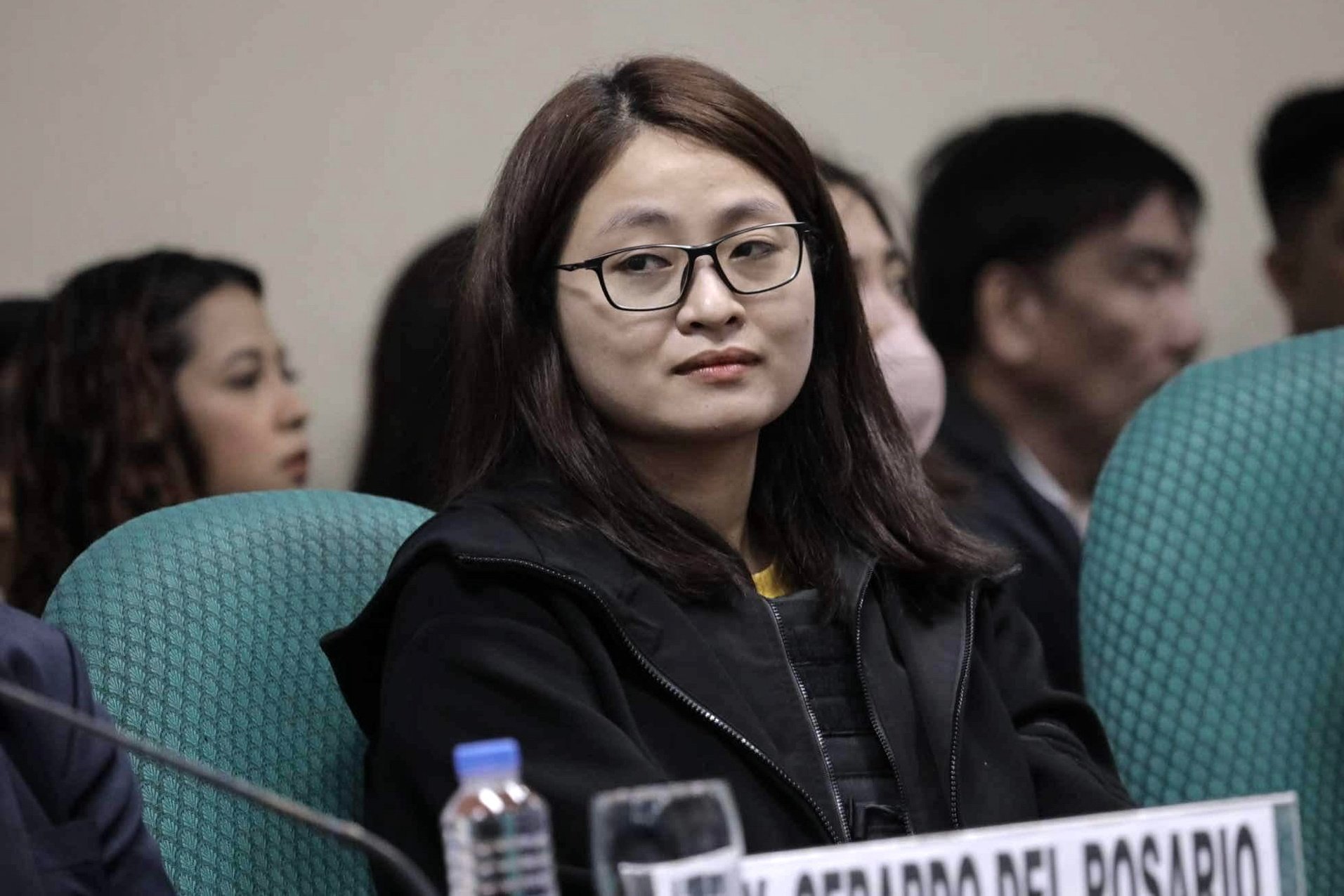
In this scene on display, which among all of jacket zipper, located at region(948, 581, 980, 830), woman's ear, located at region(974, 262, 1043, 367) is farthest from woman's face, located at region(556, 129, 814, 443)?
woman's ear, located at region(974, 262, 1043, 367)

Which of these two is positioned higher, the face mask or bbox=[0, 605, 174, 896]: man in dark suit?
the face mask

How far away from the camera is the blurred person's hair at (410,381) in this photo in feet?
8.29

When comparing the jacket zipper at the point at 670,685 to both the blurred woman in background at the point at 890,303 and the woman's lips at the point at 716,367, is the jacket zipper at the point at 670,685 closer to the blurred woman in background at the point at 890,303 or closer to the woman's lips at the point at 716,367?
the woman's lips at the point at 716,367

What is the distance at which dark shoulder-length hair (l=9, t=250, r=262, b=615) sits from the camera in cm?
250

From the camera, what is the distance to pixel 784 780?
1593 millimetres

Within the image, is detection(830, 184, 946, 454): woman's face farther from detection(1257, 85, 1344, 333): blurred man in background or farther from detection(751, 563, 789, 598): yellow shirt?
detection(1257, 85, 1344, 333): blurred man in background

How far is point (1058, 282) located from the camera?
327 centimetres

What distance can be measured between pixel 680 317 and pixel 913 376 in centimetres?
95

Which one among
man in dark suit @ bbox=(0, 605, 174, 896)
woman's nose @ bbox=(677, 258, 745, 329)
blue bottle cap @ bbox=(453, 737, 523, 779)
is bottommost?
man in dark suit @ bbox=(0, 605, 174, 896)

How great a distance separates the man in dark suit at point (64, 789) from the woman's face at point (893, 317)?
52.3 inches

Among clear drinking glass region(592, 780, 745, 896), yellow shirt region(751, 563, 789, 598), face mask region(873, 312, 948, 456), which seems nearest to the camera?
clear drinking glass region(592, 780, 745, 896)

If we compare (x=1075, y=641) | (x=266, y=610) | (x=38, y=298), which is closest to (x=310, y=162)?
(x=38, y=298)

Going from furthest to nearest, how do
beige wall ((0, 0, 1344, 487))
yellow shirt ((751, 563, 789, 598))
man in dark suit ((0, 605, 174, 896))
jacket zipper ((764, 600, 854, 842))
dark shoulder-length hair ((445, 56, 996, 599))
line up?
beige wall ((0, 0, 1344, 487)) → yellow shirt ((751, 563, 789, 598)) → dark shoulder-length hair ((445, 56, 996, 599)) → jacket zipper ((764, 600, 854, 842)) → man in dark suit ((0, 605, 174, 896))

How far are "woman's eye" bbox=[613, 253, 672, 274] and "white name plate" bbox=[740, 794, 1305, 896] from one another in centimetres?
74
